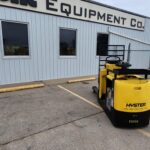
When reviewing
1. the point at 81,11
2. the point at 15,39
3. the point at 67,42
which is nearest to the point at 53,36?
the point at 67,42

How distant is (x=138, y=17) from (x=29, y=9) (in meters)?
6.76

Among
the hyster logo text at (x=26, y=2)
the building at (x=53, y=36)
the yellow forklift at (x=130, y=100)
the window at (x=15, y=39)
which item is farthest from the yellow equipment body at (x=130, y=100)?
the hyster logo text at (x=26, y=2)

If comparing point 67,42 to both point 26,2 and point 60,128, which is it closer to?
point 26,2

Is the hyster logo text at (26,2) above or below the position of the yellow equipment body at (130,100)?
above

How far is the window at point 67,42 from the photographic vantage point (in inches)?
253

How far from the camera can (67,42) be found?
659cm

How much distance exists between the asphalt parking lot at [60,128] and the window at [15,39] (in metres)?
1.91

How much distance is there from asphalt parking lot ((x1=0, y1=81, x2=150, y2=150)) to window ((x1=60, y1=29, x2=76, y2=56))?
2.84 meters

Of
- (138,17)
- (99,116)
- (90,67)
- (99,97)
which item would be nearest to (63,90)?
(99,97)

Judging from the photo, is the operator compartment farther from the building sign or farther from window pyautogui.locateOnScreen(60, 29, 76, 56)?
the building sign

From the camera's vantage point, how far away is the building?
521cm

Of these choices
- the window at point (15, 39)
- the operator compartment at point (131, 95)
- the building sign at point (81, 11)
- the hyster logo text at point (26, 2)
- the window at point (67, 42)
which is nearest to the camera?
the operator compartment at point (131, 95)

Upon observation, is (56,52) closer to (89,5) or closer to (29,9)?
(29,9)

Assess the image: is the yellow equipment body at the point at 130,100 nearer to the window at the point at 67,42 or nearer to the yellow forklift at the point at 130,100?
the yellow forklift at the point at 130,100
